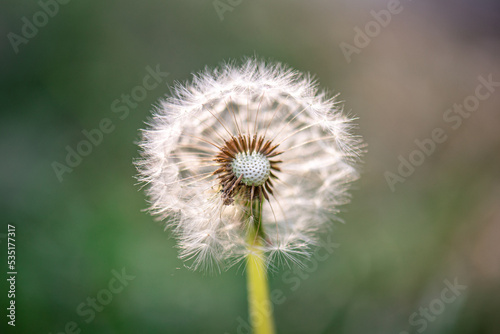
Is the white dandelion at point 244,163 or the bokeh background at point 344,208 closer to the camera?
the white dandelion at point 244,163

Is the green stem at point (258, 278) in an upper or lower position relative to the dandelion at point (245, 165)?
lower

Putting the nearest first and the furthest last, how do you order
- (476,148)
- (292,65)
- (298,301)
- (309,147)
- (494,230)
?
(309,147)
(298,301)
(494,230)
(476,148)
(292,65)

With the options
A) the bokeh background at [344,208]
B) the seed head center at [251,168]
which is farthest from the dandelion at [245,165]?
the bokeh background at [344,208]

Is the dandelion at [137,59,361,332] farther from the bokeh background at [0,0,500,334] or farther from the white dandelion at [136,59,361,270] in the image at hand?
the bokeh background at [0,0,500,334]

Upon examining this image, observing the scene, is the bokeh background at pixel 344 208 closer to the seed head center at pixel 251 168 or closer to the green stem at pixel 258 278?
the green stem at pixel 258 278

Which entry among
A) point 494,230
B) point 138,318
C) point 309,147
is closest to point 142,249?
point 138,318

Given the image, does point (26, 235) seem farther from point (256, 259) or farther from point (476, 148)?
point (476, 148)

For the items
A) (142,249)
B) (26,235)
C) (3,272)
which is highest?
(142,249)
